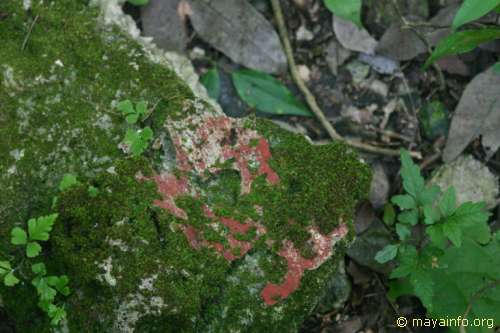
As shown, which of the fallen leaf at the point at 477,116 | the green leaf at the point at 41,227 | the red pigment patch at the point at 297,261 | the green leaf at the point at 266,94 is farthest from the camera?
the green leaf at the point at 266,94

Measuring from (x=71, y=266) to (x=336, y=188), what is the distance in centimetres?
115

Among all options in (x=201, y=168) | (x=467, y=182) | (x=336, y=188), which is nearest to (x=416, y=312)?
(x=467, y=182)

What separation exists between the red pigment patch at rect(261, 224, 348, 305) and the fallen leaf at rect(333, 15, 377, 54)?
126cm

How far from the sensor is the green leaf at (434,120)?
10.0ft

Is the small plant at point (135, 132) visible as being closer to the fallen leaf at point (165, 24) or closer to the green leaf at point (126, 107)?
the green leaf at point (126, 107)

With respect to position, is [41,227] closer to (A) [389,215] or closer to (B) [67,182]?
(B) [67,182]

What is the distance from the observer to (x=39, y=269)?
84.9 inches

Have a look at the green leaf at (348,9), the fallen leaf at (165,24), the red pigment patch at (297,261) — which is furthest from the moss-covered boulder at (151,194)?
the green leaf at (348,9)

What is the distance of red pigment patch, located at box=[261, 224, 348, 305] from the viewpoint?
221 cm

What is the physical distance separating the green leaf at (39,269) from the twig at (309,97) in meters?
1.62

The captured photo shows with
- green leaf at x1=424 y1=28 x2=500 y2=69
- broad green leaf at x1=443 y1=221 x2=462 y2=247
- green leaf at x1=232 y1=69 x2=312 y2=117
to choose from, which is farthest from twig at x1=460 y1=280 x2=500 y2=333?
green leaf at x1=232 y1=69 x2=312 y2=117

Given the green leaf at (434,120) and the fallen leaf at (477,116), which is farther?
the green leaf at (434,120)

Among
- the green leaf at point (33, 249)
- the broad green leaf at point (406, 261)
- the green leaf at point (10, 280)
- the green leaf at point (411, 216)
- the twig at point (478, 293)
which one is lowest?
the twig at point (478, 293)

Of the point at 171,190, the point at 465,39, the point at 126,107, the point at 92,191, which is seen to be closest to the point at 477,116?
the point at 465,39
